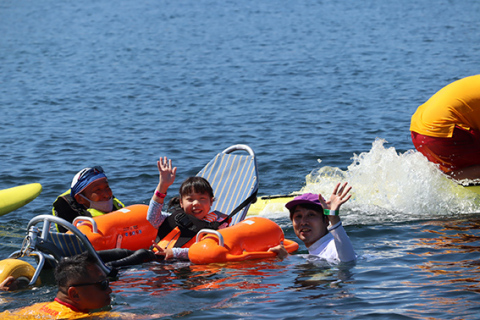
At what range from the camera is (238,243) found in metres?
7.43

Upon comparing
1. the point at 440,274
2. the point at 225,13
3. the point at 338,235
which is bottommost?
the point at 440,274

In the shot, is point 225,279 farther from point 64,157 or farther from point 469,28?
point 469,28

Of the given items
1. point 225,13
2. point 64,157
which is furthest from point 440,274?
point 225,13

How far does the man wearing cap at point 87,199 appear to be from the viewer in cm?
794

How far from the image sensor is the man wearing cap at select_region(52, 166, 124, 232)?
7935 millimetres

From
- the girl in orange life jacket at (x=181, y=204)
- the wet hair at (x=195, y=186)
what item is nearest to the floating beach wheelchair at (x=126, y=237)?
the girl in orange life jacket at (x=181, y=204)

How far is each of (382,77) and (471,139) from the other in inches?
527

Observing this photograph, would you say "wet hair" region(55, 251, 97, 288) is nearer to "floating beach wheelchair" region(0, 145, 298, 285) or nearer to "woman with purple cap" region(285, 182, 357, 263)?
"floating beach wheelchair" region(0, 145, 298, 285)

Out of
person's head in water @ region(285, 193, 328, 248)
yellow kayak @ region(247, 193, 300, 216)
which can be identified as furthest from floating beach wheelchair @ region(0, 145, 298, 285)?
yellow kayak @ region(247, 193, 300, 216)

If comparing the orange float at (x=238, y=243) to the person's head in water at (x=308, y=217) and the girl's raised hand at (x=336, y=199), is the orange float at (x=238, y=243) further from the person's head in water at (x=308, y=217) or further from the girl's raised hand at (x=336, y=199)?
the girl's raised hand at (x=336, y=199)

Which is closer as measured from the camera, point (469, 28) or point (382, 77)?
point (382, 77)

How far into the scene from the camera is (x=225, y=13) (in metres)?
47.7

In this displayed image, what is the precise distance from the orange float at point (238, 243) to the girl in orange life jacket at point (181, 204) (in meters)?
0.28

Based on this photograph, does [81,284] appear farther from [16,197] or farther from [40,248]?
[16,197]
